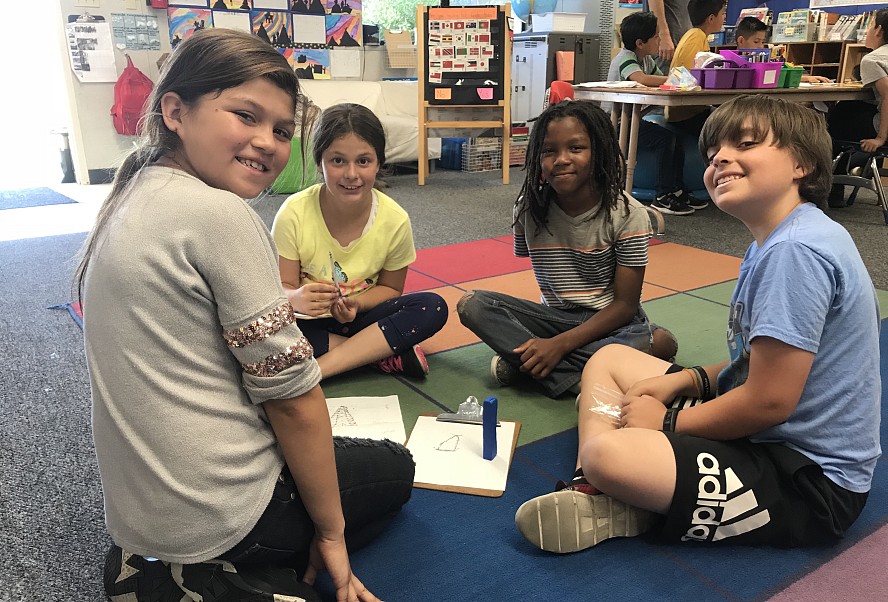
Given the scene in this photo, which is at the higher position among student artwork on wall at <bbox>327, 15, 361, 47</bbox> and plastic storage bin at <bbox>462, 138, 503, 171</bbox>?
student artwork on wall at <bbox>327, 15, 361, 47</bbox>

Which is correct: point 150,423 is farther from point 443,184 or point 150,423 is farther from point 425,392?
point 443,184

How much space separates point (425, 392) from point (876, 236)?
2.66m

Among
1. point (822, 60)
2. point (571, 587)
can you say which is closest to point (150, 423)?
point (571, 587)

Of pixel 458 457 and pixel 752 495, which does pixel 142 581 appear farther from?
pixel 752 495

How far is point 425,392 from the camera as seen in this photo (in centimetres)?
163

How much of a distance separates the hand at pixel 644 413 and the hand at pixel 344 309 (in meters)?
0.74

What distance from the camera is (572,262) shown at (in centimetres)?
168

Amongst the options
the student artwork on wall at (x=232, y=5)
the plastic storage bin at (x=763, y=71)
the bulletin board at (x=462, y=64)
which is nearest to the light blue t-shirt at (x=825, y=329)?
the plastic storage bin at (x=763, y=71)

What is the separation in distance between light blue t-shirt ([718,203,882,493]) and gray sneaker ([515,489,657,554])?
0.26 meters

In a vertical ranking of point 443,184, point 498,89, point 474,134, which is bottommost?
point 443,184

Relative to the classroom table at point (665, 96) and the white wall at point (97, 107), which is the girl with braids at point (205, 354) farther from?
the white wall at point (97, 107)

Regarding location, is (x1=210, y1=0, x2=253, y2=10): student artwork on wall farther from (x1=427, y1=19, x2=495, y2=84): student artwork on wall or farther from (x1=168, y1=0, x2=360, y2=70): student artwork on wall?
(x1=427, y1=19, x2=495, y2=84): student artwork on wall

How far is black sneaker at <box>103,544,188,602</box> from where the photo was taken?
879 millimetres

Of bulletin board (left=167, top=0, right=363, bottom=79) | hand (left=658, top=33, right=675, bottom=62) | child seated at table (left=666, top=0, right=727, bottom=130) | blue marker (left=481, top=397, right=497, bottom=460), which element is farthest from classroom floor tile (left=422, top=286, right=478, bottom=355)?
bulletin board (left=167, top=0, right=363, bottom=79)
